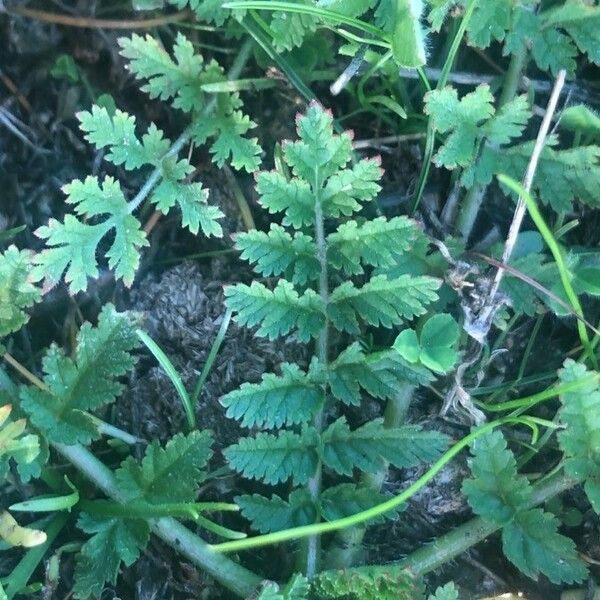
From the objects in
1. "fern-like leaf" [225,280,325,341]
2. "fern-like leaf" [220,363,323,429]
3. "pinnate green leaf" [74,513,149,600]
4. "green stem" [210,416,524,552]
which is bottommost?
"pinnate green leaf" [74,513,149,600]

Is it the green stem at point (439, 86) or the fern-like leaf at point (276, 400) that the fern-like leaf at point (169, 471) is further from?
the green stem at point (439, 86)

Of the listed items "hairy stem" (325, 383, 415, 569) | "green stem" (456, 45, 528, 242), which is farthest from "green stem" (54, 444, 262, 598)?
"green stem" (456, 45, 528, 242)

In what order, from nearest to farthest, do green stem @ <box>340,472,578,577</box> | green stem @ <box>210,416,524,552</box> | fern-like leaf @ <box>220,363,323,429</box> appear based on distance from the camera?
1. green stem @ <box>210,416,524,552</box>
2. fern-like leaf @ <box>220,363,323,429</box>
3. green stem @ <box>340,472,578,577</box>

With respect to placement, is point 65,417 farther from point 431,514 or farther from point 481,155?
point 481,155

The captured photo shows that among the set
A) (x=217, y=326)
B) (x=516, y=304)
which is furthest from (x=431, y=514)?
(x=217, y=326)

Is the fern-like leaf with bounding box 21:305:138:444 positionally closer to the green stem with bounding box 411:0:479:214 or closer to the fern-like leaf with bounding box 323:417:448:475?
the fern-like leaf with bounding box 323:417:448:475

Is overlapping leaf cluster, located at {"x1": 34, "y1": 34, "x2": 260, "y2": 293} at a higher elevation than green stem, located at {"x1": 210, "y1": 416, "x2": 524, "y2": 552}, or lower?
higher
